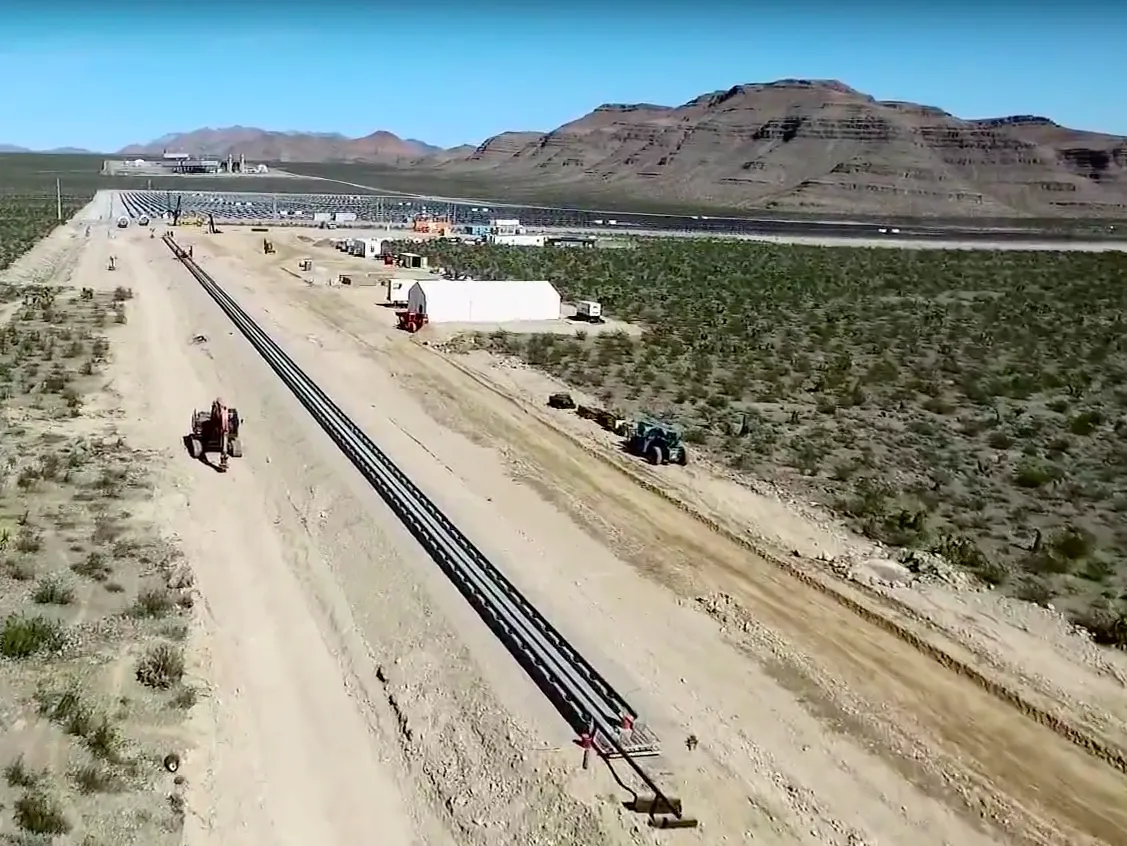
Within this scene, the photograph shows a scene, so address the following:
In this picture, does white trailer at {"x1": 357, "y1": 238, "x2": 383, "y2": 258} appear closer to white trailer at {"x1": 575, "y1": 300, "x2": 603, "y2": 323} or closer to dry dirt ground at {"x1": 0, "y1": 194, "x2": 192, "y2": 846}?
white trailer at {"x1": 575, "y1": 300, "x2": 603, "y2": 323}

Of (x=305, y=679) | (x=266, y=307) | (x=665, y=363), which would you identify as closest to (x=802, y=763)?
(x=305, y=679)

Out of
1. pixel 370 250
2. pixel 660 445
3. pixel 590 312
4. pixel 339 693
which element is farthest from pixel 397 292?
pixel 339 693

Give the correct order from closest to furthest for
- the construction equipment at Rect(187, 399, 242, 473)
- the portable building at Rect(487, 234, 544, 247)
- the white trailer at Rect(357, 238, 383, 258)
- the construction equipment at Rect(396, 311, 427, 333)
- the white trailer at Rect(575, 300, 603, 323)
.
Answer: the construction equipment at Rect(187, 399, 242, 473)
the construction equipment at Rect(396, 311, 427, 333)
the white trailer at Rect(575, 300, 603, 323)
the white trailer at Rect(357, 238, 383, 258)
the portable building at Rect(487, 234, 544, 247)

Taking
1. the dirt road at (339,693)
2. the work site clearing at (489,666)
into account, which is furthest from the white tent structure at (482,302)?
the dirt road at (339,693)

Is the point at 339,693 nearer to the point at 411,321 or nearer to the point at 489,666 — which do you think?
the point at 489,666

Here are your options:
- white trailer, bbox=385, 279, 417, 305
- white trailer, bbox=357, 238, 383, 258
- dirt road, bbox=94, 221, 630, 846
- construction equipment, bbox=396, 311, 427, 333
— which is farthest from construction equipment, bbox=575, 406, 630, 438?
white trailer, bbox=357, 238, 383, 258
